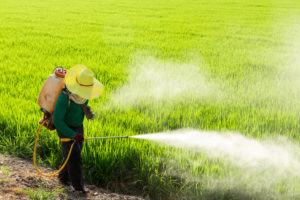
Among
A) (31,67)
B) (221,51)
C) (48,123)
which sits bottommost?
(48,123)

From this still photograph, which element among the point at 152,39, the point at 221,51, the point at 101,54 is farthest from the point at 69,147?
the point at 152,39

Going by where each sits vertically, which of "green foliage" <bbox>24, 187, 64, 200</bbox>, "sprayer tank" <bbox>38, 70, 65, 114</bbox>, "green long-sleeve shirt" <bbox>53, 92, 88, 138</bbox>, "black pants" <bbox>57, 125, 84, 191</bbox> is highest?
"sprayer tank" <bbox>38, 70, 65, 114</bbox>

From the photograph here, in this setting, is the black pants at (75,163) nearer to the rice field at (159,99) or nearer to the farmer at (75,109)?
the farmer at (75,109)

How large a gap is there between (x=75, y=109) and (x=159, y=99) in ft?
7.14

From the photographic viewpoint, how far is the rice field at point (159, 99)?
268 centimetres

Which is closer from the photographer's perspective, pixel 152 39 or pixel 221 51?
pixel 221 51

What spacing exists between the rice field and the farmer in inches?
11.6

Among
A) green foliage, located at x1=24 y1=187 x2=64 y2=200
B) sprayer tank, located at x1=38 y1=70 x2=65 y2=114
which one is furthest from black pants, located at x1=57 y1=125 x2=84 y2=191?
sprayer tank, located at x1=38 y1=70 x2=65 y2=114

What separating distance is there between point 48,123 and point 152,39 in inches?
302

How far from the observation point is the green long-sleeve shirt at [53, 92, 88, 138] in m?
2.17

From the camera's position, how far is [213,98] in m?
4.54

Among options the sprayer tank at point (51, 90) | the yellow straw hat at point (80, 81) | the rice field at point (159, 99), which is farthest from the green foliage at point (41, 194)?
the yellow straw hat at point (80, 81)

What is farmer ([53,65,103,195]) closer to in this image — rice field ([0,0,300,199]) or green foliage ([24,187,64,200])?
green foliage ([24,187,64,200])

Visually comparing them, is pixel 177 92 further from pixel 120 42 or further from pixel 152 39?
pixel 152 39
